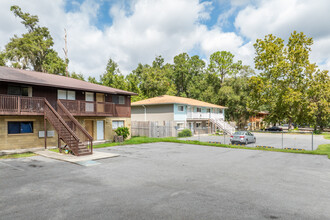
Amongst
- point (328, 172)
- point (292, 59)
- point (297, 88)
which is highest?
point (292, 59)

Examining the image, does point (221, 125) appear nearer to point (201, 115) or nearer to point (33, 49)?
point (201, 115)

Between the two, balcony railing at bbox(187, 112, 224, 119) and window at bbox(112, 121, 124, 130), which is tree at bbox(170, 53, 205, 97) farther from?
window at bbox(112, 121, 124, 130)

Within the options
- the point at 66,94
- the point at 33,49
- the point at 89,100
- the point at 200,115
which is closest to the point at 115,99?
the point at 89,100

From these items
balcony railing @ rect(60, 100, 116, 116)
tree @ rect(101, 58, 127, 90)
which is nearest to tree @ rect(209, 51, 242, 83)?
tree @ rect(101, 58, 127, 90)

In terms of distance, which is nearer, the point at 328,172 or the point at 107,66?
the point at 328,172

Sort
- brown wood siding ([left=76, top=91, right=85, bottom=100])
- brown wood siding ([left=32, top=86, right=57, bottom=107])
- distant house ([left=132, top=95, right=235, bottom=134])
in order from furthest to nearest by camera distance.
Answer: distant house ([left=132, top=95, right=235, bottom=134]) → brown wood siding ([left=76, top=91, right=85, bottom=100]) → brown wood siding ([left=32, top=86, right=57, bottom=107])

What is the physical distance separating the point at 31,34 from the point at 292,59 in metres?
50.6

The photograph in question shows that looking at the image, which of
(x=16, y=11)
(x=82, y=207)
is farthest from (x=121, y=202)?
(x=16, y=11)

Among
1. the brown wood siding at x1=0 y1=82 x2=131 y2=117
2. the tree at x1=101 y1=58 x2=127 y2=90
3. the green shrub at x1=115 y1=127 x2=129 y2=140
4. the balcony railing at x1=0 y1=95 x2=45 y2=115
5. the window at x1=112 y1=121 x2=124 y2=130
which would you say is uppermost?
the tree at x1=101 y1=58 x2=127 y2=90

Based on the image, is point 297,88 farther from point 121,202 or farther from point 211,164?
point 121,202

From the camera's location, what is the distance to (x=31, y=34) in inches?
1681

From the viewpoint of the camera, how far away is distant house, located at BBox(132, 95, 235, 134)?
33531 mm

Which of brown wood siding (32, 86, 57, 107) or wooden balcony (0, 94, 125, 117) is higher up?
brown wood siding (32, 86, 57, 107)

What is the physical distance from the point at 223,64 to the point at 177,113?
29.7 m
